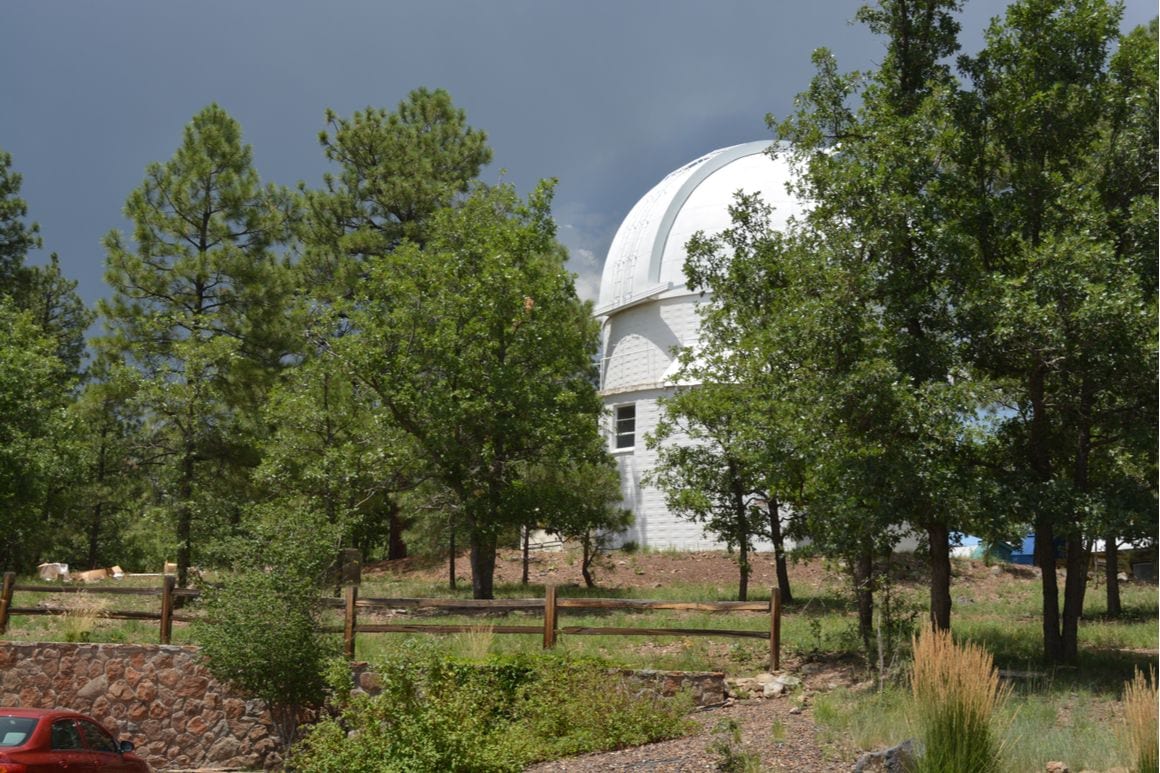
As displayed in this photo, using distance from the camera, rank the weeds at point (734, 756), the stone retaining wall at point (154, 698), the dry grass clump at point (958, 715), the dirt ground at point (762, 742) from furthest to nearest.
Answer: the stone retaining wall at point (154, 698) → the dirt ground at point (762, 742) → the weeds at point (734, 756) → the dry grass clump at point (958, 715)

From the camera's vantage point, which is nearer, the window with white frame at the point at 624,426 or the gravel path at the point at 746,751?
the gravel path at the point at 746,751

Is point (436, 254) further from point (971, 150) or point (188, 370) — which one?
point (971, 150)

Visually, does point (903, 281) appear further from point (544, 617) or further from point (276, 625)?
point (276, 625)

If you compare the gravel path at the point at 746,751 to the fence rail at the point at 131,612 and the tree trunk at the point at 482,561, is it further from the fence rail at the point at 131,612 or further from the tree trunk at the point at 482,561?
the tree trunk at the point at 482,561

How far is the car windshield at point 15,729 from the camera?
11.5 meters

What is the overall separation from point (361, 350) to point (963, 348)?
11.6 meters

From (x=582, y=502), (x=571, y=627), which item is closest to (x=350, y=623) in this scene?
(x=571, y=627)

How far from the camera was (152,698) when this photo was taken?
15961 mm

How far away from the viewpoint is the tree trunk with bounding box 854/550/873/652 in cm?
1505

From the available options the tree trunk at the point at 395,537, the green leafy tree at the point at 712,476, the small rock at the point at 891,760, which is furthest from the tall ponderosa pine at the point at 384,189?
the small rock at the point at 891,760

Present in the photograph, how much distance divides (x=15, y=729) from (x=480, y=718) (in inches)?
195

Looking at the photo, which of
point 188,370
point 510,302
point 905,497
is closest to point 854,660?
point 905,497

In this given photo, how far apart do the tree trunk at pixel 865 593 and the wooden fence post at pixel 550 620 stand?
4.14m

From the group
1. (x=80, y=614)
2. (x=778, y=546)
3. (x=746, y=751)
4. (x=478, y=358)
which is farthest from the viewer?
(x=778, y=546)
